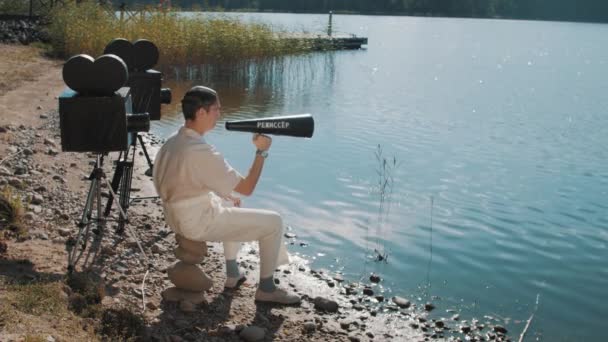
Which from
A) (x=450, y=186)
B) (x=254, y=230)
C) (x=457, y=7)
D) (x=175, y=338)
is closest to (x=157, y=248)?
(x=254, y=230)

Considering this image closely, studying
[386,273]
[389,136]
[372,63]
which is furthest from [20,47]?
[386,273]

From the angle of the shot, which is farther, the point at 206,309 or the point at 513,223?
the point at 513,223

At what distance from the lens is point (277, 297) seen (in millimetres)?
5645

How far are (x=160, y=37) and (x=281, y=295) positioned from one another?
1670cm

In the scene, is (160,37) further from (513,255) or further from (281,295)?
(281,295)

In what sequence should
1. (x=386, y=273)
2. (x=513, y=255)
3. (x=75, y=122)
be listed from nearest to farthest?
(x=75, y=122)
(x=386, y=273)
(x=513, y=255)

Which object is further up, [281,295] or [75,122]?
[75,122]

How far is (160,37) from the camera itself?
2128 centimetres

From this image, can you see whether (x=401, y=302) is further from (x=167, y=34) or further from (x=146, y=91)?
(x=167, y=34)

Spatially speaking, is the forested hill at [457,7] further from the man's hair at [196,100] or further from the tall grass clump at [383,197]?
the man's hair at [196,100]

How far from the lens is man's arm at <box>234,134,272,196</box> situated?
16.0 feet

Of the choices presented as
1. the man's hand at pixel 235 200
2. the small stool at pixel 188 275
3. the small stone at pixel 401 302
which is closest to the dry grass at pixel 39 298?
the small stool at pixel 188 275

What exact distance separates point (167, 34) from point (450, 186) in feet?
40.6

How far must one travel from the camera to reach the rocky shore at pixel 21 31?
23.3 metres
